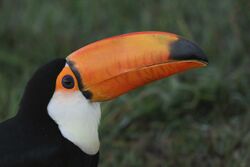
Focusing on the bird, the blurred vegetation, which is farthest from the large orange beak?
the blurred vegetation

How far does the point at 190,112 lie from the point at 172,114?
11 centimetres

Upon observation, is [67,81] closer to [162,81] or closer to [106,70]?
[106,70]

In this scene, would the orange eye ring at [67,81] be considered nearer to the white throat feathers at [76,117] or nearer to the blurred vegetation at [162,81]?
the white throat feathers at [76,117]

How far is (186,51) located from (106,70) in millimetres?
350

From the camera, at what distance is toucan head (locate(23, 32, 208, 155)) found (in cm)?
384

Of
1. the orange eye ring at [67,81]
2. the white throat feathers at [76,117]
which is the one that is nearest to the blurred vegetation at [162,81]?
the white throat feathers at [76,117]

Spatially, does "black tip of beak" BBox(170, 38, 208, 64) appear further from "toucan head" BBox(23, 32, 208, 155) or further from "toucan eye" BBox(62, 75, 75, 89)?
"toucan eye" BBox(62, 75, 75, 89)

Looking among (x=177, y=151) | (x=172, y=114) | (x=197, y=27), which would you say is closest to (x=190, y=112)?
(x=172, y=114)

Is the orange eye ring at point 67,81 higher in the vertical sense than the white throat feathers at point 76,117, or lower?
higher

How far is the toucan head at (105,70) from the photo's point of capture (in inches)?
151

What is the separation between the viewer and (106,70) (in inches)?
153

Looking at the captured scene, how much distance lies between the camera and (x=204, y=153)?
4.94 meters

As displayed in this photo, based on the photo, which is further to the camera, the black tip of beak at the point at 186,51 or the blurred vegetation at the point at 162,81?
the blurred vegetation at the point at 162,81

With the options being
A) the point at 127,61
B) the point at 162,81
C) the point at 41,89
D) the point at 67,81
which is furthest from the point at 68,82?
the point at 162,81
